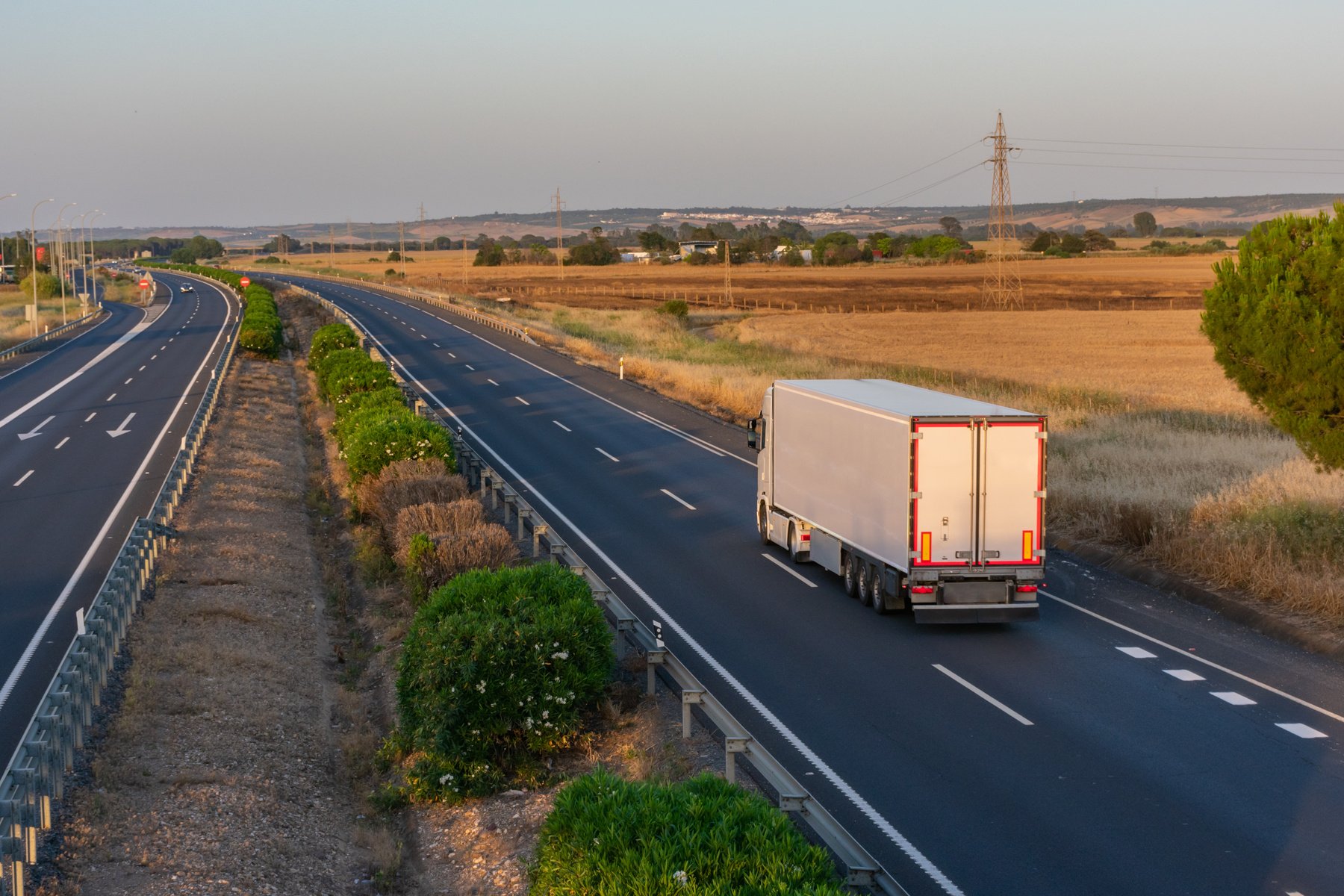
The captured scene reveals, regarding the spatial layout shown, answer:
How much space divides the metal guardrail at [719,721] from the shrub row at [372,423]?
75.6 inches

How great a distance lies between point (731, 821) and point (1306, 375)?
12252mm

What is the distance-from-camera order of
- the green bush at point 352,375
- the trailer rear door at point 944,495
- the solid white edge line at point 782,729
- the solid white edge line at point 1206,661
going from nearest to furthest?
the solid white edge line at point 782,729 < the solid white edge line at point 1206,661 < the trailer rear door at point 944,495 < the green bush at point 352,375

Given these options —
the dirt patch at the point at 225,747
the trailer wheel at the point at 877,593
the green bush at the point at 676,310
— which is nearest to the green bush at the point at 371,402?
the dirt patch at the point at 225,747

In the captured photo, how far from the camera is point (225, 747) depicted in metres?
11.7

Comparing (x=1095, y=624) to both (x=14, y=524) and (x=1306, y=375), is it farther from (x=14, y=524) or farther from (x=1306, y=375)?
(x=14, y=524)

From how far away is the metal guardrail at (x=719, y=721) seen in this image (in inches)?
315

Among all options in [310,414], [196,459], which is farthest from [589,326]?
Result: [196,459]

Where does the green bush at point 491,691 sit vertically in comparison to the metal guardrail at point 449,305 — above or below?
below

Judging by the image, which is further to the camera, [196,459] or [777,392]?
[196,459]

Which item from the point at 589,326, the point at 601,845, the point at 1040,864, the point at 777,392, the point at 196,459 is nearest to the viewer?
the point at 601,845

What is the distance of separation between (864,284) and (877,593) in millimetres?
109951

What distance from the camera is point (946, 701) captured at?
1284 centimetres

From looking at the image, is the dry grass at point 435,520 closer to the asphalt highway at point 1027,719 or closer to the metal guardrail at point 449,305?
the asphalt highway at point 1027,719

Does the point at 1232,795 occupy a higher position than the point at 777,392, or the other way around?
the point at 777,392
